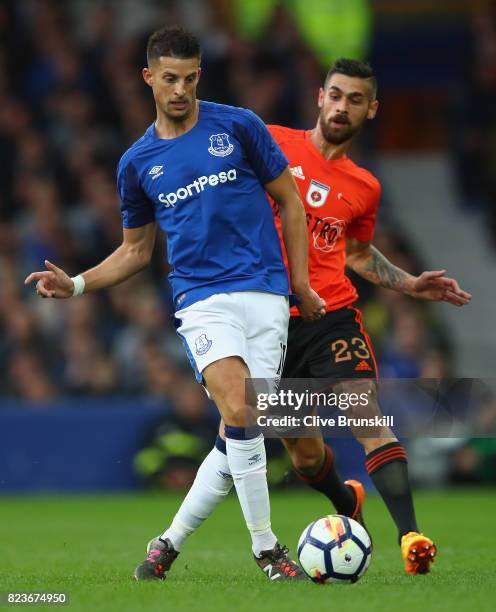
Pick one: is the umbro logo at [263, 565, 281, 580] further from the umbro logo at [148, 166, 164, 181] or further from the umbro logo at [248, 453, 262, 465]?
the umbro logo at [148, 166, 164, 181]

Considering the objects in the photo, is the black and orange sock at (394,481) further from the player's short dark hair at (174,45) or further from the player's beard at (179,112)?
the player's short dark hair at (174,45)

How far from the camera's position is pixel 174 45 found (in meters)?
6.21

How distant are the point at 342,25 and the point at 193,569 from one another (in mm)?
11816

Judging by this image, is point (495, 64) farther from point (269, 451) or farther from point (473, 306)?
point (269, 451)

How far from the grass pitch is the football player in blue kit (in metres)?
0.42

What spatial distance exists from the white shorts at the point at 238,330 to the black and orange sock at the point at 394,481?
70 cm

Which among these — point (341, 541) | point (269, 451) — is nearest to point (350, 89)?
point (341, 541)

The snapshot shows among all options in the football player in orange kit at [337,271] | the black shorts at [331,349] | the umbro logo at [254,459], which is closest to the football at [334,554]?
the umbro logo at [254,459]

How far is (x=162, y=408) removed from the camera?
12969 millimetres

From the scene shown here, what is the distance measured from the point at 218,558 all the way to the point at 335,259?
5.42 feet

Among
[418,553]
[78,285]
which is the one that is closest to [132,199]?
[78,285]

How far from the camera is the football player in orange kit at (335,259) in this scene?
7.04 meters

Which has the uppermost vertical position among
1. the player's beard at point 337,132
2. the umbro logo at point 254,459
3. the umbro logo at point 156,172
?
the player's beard at point 337,132

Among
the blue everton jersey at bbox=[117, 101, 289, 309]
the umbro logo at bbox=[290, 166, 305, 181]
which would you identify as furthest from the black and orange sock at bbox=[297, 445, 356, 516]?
the umbro logo at bbox=[290, 166, 305, 181]
